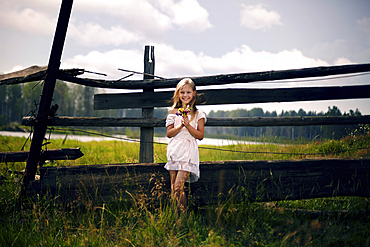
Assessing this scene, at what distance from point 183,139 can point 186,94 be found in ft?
1.92

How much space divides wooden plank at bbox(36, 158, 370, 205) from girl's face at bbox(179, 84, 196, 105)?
3.35 feet

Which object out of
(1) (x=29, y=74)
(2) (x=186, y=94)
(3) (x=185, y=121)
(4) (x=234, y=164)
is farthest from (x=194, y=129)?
(1) (x=29, y=74)

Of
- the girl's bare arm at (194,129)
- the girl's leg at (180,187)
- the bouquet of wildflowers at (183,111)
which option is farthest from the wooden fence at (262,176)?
the bouquet of wildflowers at (183,111)

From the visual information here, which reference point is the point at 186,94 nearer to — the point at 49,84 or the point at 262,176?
the point at 262,176

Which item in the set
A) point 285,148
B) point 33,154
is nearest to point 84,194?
point 33,154

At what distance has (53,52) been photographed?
3.56m

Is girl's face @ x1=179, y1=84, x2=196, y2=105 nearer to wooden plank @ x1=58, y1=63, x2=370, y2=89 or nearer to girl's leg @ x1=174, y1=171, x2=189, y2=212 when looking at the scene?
wooden plank @ x1=58, y1=63, x2=370, y2=89

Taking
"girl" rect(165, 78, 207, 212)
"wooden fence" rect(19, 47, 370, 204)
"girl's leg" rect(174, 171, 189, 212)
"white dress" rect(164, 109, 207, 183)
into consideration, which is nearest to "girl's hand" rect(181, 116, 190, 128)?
"girl" rect(165, 78, 207, 212)

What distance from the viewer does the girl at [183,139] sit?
2.71m

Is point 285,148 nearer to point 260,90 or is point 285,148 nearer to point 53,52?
point 260,90

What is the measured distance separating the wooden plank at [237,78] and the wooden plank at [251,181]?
4.33 ft

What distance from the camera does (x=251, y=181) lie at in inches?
127

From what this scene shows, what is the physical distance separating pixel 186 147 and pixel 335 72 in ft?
8.68

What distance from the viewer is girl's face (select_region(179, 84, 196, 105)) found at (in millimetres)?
2852
